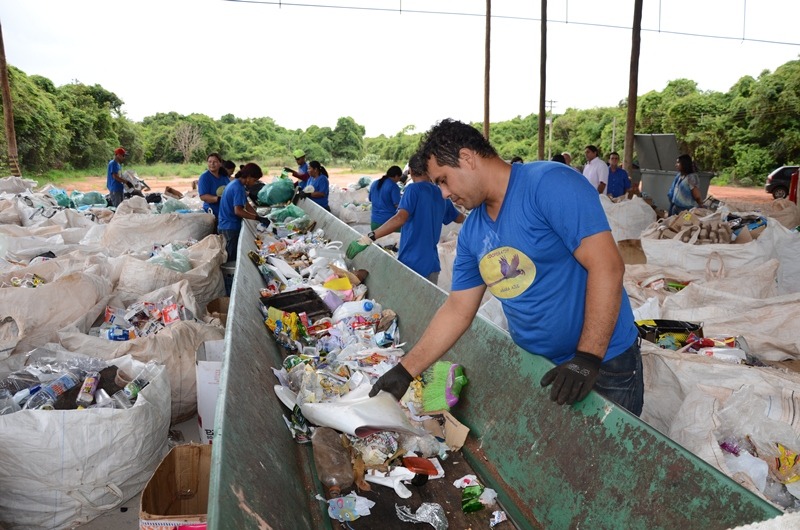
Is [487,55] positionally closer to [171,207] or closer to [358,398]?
[171,207]

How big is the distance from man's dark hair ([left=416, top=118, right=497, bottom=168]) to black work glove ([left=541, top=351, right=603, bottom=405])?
27.6 inches

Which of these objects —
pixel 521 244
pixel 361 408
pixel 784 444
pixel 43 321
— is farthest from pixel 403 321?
pixel 43 321

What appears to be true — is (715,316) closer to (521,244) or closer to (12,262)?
(521,244)

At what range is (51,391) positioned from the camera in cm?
256

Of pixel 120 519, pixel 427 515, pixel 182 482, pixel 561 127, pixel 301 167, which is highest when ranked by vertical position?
pixel 561 127

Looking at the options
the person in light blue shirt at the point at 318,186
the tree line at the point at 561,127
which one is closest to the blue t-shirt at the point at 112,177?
the person in light blue shirt at the point at 318,186

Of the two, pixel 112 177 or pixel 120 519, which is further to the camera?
pixel 112 177

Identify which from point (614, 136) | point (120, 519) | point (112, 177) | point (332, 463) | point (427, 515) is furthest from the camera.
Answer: point (614, 136)

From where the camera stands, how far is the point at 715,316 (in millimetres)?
3363

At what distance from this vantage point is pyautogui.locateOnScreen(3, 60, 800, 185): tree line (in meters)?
18.9

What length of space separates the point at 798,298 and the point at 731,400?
1502 millimetres

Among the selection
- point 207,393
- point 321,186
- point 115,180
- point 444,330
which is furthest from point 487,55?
point 444,330

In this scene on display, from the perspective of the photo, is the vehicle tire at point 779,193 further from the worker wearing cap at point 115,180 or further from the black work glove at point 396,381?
the black work glove at point 396,381

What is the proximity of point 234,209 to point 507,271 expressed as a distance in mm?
4780
